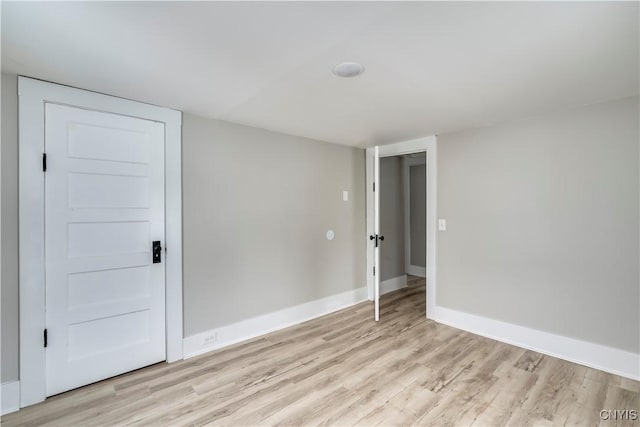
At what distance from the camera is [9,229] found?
1.91m

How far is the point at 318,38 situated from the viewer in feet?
Result: 4.91

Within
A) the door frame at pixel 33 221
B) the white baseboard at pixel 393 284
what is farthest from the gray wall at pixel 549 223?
the door frame at pixel 33 221

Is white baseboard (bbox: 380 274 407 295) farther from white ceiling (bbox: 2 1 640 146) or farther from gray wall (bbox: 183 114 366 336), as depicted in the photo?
white ceiling (bbox: 2 1 640 146)

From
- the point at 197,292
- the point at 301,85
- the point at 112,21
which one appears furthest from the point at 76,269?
the point at 301,85

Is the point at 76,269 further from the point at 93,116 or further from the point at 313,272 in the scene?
the point at 313,272

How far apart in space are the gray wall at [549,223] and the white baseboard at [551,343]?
7 centimetres

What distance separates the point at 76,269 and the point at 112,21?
1729mm

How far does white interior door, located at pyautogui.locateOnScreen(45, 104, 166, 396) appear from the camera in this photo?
2.08 meters

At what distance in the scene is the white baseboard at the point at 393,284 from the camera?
454 centimetres

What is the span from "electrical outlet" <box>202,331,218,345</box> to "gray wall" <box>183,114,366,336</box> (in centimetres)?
8

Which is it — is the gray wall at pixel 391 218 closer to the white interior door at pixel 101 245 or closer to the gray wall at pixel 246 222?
the gray wall at pixel 246 222

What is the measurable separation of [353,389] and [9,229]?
102 inches

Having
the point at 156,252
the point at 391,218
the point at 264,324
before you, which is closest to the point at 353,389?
the point at 264,324

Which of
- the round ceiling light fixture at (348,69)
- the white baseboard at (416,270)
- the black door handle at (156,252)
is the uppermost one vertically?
the round ceiling light fixture at (348,69)
